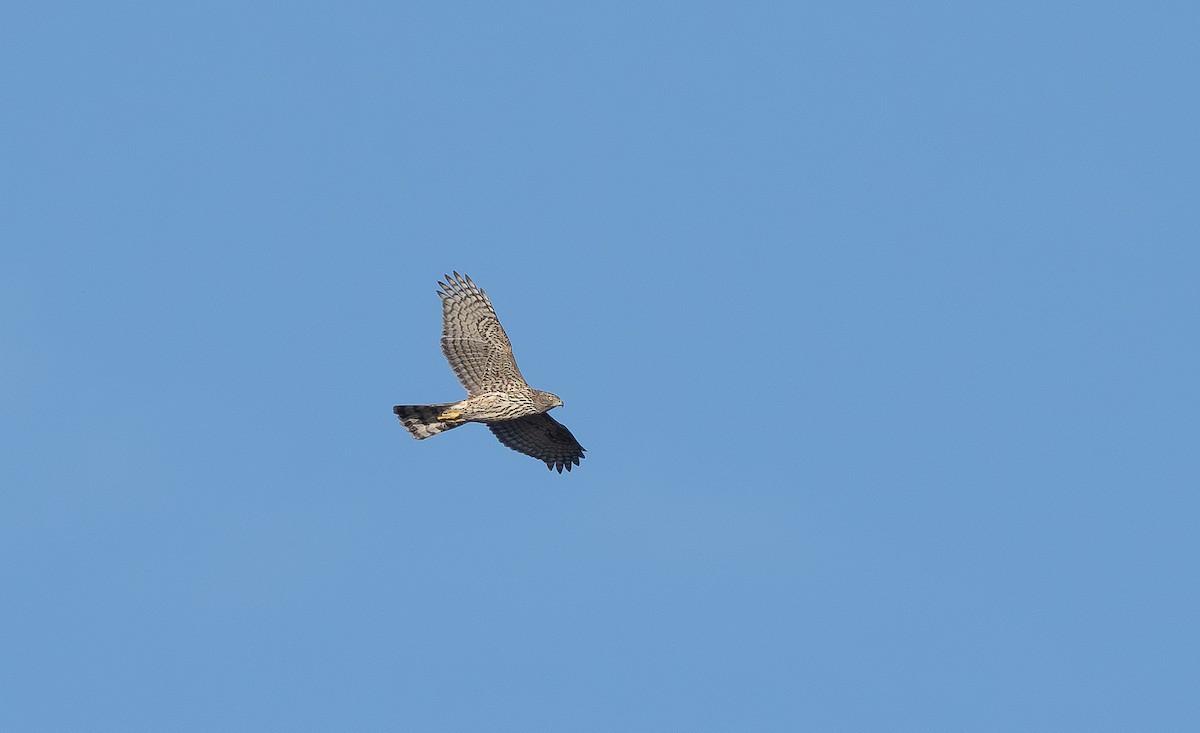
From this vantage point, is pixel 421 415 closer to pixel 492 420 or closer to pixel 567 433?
pixel 492 420

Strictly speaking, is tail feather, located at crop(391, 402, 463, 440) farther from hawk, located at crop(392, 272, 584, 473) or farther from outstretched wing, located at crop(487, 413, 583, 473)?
outstretched wing, located at crop(487, 413, 583, 473)

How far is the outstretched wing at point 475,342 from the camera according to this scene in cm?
3450

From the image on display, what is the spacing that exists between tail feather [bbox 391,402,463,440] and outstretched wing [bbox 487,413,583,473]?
7.67 feet

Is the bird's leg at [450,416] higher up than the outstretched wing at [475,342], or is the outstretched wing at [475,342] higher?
the outstretched wing at [475,342]

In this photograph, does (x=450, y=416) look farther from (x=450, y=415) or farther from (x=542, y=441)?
(x=542, y=441)

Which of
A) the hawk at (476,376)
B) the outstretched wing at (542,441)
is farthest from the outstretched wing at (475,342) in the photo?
the outstretched wing at (542,441)

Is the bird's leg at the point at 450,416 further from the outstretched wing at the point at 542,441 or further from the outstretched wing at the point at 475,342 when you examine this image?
the outstretched wing at the point at 542,441

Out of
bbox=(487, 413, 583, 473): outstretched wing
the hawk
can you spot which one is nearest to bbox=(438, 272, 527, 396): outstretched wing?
the hawk

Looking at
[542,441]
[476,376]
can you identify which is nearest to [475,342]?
[476,376]

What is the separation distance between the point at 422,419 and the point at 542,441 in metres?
3.63

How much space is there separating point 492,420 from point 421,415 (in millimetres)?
1469

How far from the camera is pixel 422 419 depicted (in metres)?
34.2

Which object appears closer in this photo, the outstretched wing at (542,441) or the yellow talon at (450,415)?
the yellow talon at (450,415)

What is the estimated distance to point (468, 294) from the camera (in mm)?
35219
